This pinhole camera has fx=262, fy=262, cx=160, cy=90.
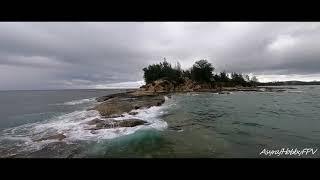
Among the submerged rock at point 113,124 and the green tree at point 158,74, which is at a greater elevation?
the green tree at point 158,74

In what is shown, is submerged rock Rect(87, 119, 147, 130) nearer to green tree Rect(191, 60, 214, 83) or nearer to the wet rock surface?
the wet rock surface

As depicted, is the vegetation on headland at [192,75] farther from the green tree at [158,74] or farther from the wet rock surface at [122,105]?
the wet rock surface at [122,105]

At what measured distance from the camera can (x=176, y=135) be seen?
7.89 metres

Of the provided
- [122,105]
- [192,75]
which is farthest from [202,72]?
[122,105]

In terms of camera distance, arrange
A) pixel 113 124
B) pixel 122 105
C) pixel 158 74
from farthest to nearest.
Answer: pixel 158 74 < pixel 122 105 < pixel 113 124

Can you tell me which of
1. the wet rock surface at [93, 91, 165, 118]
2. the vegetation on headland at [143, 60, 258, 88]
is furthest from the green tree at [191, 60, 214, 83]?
the wet rock surface at [93, 91, 165, 118]

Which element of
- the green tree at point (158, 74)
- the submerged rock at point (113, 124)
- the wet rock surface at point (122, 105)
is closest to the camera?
the submerged rock at point (113, 124)

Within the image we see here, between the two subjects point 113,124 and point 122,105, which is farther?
point 122,105

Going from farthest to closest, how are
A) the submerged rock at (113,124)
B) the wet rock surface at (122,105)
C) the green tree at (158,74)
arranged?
the green tree at (158,74) → the wet rock surface at (122,105) → the submerged rock at (113,124)

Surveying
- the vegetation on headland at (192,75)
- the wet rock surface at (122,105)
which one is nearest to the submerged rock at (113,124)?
the wet rock surface at (122,105)

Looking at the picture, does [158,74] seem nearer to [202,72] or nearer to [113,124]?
[202,72]
